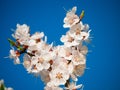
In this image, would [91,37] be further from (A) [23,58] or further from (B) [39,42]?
(A) [23,58]

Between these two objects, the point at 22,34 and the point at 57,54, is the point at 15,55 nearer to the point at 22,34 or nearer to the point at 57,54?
the point at 22,34

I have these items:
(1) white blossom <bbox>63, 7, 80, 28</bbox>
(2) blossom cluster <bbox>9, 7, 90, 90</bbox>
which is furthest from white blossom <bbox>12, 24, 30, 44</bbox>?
(1) white blossom <bbox>63, 7, 80, 28</bbox>

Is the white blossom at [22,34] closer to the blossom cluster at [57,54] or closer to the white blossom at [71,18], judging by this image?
the blossom cluster at [57,54]

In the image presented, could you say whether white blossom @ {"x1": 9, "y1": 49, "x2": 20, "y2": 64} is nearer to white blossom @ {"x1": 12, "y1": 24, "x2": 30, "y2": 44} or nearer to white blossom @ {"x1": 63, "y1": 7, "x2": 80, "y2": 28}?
white blossom @ {"x1": 12, "y1": 24, "x2": 30, "y2": 44}

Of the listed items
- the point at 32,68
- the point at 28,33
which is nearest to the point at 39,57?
the point at 32,68

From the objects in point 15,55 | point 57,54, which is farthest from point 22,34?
point 57,54

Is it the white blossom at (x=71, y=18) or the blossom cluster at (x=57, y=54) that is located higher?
the white blossom at (x=71, y=18)

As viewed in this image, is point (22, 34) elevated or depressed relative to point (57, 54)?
elevated

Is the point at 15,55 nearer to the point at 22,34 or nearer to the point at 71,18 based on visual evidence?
the point at 22,34

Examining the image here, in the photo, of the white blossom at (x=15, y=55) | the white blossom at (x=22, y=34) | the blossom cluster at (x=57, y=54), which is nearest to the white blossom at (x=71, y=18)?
the blossom cluster at (x=57, y=54)
